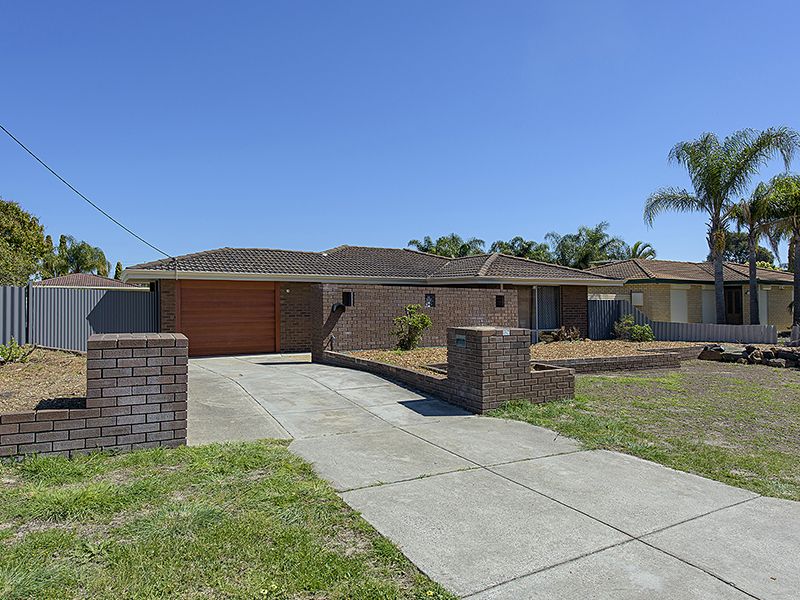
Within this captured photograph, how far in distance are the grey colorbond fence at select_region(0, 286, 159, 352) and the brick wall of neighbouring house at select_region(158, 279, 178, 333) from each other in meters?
0.45

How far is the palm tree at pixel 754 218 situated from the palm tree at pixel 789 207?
0.29 meters

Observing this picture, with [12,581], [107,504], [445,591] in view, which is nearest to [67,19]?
[107,504]

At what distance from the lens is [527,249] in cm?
4031

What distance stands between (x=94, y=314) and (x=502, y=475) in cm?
1449

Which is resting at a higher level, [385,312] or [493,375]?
[385,312]

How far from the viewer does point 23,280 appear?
1075 inches

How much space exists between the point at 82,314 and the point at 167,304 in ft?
7.60

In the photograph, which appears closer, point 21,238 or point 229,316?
point 229,316

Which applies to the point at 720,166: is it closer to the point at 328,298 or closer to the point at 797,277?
the point at 797,277

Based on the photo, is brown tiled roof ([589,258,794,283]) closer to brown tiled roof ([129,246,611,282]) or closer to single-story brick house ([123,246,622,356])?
single-story brick house ([123,246,622,356])

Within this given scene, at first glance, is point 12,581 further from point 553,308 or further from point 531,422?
point 553,308

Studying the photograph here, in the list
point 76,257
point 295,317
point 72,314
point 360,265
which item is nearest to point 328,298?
point 295,317

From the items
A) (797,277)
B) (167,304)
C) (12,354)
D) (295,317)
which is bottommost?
(12,354)

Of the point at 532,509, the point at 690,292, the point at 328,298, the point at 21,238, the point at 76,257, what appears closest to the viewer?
the point at 532,509
